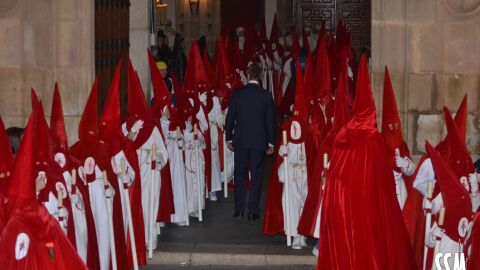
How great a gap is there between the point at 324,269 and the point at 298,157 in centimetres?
211

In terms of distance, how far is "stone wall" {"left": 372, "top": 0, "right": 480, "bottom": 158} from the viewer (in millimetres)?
15320

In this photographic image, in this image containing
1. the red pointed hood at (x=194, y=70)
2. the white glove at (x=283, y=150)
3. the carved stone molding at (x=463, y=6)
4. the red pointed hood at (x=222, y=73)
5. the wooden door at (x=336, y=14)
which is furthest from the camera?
the wooden door at (x=336, y=14)

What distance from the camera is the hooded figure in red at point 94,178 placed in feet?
39.3

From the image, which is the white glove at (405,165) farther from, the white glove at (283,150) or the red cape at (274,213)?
the red cape at (274,213)

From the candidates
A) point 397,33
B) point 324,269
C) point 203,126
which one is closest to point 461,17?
point 397,33

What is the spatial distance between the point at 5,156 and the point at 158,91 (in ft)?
15.3

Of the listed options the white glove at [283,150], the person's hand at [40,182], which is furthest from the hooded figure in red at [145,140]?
the person's hand at [40,182]

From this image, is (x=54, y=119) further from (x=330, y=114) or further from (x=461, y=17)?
(x=461, y=17)

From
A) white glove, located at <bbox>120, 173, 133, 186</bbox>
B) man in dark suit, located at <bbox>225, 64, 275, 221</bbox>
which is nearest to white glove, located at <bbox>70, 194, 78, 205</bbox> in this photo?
white glove, located at <bbox>120, 173, 133, 186</bbox>

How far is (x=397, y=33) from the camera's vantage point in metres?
15.5

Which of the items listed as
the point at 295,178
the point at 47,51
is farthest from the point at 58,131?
the point at 47,51

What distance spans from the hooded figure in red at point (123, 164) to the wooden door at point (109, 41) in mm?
3017

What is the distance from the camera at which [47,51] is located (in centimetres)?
1584

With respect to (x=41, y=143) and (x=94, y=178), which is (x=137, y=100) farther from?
(x=41, y=143)
